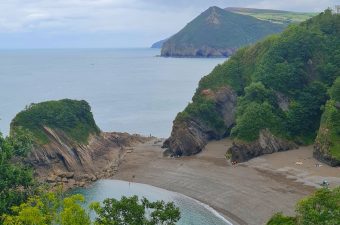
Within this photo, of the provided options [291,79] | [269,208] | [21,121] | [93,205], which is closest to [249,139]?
[291,79]

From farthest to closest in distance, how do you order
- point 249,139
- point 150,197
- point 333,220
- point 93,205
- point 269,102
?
point 269,102 < point 249,139 < point 150,197 < point 333,220 < point 93,205

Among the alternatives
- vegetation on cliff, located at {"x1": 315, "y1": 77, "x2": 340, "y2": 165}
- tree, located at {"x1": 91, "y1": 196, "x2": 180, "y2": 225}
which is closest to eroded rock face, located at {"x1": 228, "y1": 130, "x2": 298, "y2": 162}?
vegetation on cliff, located at {"x1": 315, "y1": 77, "x2": 340, "y2": 165}

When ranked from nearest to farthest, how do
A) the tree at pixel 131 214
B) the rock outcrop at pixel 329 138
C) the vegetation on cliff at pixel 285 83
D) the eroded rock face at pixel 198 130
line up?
the tree at pixel 131 214
the rock outcrop at pixel 329 138
the vegetation on cliff at pixel 285 83
the eroded rock face at pixel 198 130

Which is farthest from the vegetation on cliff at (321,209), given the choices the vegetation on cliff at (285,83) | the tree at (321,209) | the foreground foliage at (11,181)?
the vegetation on cliff at (285,83)

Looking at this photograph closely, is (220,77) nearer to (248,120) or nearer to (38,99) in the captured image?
(248,120)

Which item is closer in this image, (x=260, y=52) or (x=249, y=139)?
(x=249, y=139)

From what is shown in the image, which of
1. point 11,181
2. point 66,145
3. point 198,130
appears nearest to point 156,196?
point 66,145

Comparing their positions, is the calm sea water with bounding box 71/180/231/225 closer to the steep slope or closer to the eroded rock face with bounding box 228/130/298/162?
the steep slope

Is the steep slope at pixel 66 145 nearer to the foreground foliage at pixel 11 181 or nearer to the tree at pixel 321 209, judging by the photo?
the foreground foliage at pixel 11 181
